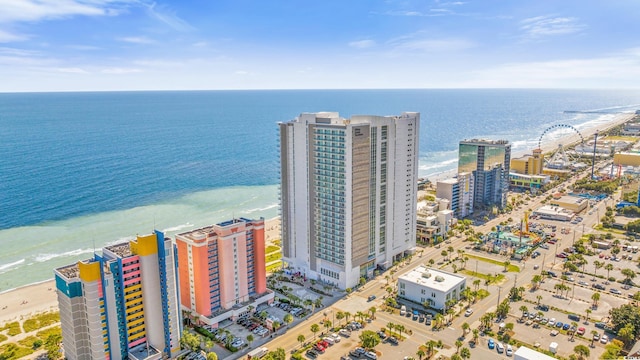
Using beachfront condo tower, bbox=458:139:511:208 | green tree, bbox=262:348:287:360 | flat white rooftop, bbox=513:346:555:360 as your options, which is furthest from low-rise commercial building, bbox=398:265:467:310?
beachfront condo tower, bbox=458:139:511:208

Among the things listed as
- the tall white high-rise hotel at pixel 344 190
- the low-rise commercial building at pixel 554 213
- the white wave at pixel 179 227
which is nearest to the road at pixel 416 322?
the tall white high-rise hotel at pixel 344 190

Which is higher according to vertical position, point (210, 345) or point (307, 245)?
point (307, 245)

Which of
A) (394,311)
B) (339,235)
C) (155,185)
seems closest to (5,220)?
(155,185)

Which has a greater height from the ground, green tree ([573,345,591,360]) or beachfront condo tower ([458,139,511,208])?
beachfront condo tower ([458,139,511,208])

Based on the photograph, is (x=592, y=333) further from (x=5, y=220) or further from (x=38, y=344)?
(x=5, y=220)

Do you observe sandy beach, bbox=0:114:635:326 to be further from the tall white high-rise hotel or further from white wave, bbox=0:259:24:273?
the tall white high-rise hotel

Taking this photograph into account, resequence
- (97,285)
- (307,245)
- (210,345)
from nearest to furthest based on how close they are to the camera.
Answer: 1. (97,285)
2. (210,345)
3. (307,245)
